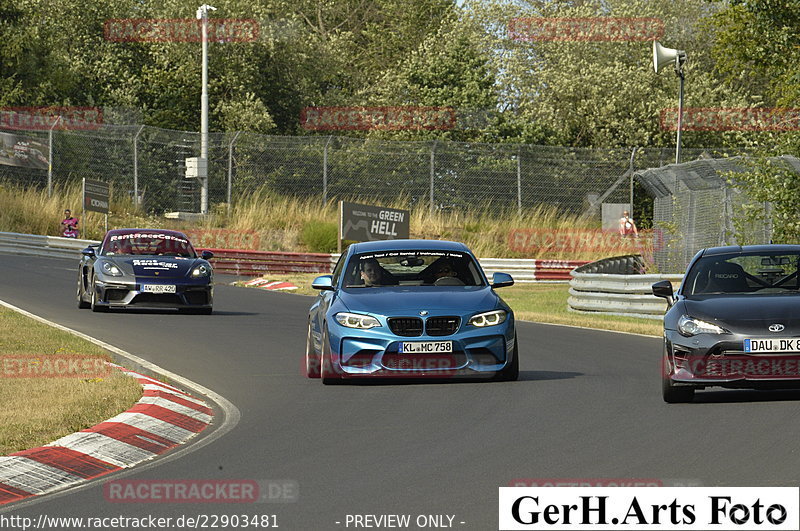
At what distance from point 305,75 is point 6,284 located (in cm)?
3264

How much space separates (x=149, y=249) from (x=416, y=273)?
1010 centimetres

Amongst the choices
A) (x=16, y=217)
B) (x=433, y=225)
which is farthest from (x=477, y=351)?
(x=16, y=217)

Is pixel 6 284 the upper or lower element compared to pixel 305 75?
lower

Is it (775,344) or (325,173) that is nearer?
(775,344)

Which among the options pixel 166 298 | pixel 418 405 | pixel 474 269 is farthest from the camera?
pixel 166 298

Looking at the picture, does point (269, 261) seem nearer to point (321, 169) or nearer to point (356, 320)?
point (321, 169)

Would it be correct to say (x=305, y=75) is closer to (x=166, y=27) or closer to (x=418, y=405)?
(x=166, y=27)

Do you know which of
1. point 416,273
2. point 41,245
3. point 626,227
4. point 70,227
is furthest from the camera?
point 70,227

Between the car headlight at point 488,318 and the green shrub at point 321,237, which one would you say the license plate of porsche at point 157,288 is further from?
the green shrub at point 321,237

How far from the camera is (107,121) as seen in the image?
53.5 metres

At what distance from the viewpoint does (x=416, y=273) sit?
1481 cm

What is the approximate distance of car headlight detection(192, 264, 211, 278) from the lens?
2256 cm

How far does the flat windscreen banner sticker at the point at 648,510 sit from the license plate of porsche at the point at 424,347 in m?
5.83

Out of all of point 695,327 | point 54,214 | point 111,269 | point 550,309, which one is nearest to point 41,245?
point 54,214
